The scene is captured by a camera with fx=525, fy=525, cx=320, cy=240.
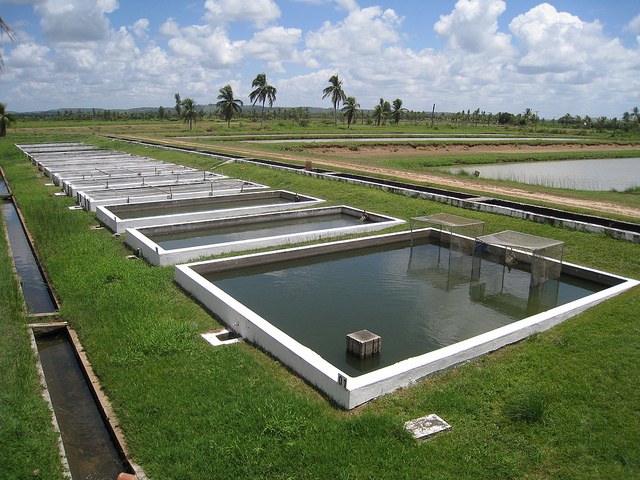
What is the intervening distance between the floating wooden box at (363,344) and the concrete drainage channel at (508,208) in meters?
7.09

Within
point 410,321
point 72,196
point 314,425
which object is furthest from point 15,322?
point 72,196

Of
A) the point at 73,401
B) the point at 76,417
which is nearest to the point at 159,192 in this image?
the point at 73,401

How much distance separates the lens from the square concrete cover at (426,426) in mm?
4789

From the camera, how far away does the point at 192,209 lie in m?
16.4

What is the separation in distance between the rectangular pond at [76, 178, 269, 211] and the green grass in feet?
26.8

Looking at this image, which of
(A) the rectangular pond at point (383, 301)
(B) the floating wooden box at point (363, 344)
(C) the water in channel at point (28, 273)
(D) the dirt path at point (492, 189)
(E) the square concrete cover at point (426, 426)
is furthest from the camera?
(D) the dirt path at point (492, 189)

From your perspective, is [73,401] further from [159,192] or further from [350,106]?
[350,106]

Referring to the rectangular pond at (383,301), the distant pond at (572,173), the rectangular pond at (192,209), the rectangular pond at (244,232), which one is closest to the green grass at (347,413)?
the rectangular pond at (383,301)


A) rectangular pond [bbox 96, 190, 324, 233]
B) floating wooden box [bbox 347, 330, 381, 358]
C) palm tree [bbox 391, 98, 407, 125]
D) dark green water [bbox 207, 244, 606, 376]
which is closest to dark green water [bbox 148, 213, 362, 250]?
rectangular pond [bbox 96, 190, 324, 233]

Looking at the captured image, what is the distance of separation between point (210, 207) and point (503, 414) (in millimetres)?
13034

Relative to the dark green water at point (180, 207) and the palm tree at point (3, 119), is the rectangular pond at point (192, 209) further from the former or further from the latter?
the palm tree at point (3, 119)

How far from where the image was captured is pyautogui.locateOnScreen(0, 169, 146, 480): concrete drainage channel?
489 centimetres

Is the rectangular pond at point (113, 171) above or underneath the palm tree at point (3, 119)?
underneath

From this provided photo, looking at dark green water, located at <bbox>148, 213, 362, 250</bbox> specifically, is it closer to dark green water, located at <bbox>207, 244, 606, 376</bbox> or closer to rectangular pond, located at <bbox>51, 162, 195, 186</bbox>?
dark green water, located at <bbox>207, 244, 606, 376</bbox>
